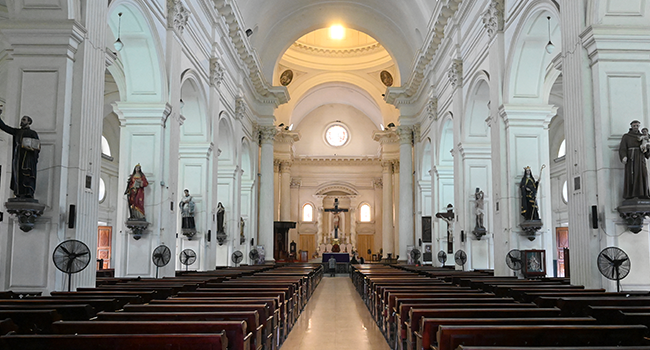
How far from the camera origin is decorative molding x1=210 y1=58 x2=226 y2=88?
57.9 feet

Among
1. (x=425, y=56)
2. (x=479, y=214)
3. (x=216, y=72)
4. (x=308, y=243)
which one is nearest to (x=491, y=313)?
(x=479, y=214)

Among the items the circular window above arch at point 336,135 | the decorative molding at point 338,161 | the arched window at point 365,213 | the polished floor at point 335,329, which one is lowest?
the polished floor at point 335,329

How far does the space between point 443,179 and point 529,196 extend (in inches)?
367

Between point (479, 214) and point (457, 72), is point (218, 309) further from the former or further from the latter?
point (457, 72)

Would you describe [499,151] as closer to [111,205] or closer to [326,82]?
[111,205]

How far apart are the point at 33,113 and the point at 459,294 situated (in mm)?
6755

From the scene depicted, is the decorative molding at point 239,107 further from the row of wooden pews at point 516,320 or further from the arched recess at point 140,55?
the row of wooden pews at point 516,320

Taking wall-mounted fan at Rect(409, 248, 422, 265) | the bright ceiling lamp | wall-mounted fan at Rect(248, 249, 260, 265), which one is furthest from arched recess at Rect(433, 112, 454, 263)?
the bright ceiling lamp

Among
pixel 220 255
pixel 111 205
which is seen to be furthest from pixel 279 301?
pixel 111 205

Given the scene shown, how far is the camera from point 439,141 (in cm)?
2109

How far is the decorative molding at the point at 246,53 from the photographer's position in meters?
18.1

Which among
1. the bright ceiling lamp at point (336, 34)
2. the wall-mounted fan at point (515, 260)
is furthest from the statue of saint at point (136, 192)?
the bright ceiling lamp at point (336, 34)

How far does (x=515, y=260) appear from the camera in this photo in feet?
38.9

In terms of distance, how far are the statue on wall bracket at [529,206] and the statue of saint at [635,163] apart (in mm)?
3647
